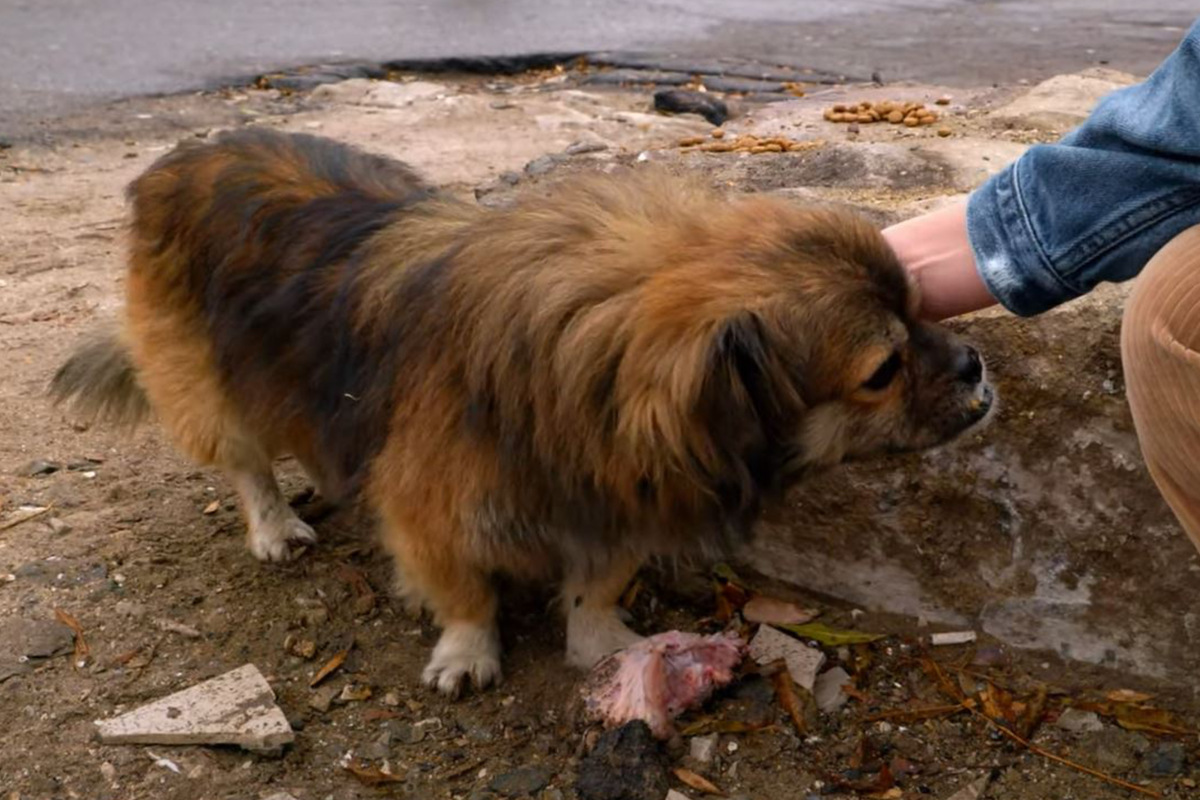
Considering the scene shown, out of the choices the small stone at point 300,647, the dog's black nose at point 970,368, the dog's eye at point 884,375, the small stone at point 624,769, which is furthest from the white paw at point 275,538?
the dog's black nose at point 970,368

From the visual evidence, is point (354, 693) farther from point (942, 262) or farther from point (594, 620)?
point (942, 262)

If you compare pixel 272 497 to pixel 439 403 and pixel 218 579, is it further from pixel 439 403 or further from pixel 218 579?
pixel 439 403

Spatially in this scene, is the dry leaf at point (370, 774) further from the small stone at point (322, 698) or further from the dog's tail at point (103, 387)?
the dog's tail at point (103, 387)

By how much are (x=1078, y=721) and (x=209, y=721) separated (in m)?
1.97

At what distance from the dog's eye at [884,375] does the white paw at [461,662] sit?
122 centimetres

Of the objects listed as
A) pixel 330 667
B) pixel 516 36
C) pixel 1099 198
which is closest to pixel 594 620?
pixel 330 667

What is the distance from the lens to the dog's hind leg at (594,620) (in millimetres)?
3514

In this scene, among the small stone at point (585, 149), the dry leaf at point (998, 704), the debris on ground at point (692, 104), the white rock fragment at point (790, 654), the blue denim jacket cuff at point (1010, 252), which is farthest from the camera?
the debris on ground at point (692, 104)

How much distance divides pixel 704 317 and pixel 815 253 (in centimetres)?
26

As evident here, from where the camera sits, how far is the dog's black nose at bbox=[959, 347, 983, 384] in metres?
2.91

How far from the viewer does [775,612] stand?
12.2ft

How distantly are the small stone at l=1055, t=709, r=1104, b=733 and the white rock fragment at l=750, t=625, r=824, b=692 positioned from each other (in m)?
0.57

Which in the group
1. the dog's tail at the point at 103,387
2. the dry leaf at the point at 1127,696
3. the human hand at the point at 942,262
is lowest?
the dry leaf at the point at 1127,696

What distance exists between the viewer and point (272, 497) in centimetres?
407
